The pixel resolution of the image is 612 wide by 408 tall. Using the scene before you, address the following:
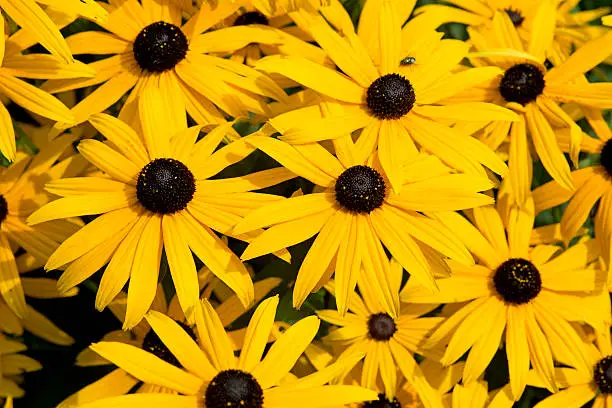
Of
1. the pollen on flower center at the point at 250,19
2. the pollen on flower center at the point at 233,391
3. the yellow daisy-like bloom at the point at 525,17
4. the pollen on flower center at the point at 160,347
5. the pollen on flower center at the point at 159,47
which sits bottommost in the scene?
the pollen on flower center at the point at 233,391

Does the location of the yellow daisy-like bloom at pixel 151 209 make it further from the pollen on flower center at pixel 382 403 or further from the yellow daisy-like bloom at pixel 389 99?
the pollen on flower center at pixel 382 403

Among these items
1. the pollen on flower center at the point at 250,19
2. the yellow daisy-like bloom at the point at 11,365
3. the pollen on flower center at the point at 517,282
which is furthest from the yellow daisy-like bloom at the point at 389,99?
the yellow daisy-like bloom at the point at 11,365

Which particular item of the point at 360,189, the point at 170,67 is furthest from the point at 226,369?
the point at 170,67

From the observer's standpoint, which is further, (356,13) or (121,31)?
(356,13)

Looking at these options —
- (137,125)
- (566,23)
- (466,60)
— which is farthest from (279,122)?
(566,23)

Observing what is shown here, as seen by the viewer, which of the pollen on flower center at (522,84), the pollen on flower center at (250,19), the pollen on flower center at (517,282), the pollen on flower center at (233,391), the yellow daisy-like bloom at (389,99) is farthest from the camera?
the pollen on flower center at (250,19)

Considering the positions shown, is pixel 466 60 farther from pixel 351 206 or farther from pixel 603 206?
pixel 351 206

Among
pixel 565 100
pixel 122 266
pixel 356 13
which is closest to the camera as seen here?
pixel 122 266
